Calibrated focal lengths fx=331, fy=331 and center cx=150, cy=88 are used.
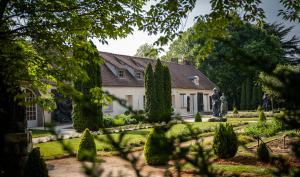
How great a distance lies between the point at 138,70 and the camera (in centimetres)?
3475

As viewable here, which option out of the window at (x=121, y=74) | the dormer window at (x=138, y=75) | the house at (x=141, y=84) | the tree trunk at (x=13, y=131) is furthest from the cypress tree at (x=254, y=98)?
the tree trunk at (x=13, y=131)

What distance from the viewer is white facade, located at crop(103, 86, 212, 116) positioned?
1208 inches

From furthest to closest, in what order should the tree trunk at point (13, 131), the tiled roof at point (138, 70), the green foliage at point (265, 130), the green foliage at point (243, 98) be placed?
the green foliage at point (243, 98) → the tiled roof at point (138, 70) → the green foliage at point (265, 130) → the tree trunk at point (13, 131)

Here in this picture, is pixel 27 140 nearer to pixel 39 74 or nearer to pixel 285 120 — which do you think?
pixel 39 74

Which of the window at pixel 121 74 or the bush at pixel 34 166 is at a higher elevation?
the window at pixel 121 74

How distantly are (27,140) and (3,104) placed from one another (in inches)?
39.0

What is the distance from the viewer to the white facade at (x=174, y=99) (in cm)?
3069

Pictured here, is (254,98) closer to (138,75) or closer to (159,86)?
(138,75)

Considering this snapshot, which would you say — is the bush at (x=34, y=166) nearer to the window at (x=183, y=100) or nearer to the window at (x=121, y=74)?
the window at (x=121, y=74)

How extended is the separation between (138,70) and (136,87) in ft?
7.55

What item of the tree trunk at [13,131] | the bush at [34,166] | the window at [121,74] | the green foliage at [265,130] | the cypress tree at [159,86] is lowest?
the green foliage at [265,130]

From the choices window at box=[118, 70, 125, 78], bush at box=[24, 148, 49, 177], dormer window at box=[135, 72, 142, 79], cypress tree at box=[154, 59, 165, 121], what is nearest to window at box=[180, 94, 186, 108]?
dormer window at box=[135, 72, 142, 79]

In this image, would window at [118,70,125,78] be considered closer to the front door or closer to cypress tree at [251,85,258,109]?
the front door

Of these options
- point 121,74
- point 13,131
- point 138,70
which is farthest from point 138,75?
point 13,131
